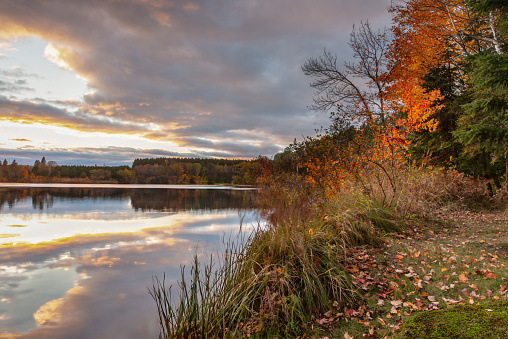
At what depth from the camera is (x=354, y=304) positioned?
151 inches

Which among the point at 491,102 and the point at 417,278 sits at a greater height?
the point at 491,102

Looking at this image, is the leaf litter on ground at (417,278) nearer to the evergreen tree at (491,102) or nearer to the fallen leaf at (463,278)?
the fallen leaf at (463,278)

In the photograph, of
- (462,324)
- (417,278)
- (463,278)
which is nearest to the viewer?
(462,324)

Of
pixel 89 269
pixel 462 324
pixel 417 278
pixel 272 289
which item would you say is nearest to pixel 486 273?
pixel 417 278

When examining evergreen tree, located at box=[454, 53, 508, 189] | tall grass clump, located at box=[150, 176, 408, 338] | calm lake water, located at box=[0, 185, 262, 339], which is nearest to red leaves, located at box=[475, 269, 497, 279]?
tall grass clump, located at box=[150, 176, 408, 338]

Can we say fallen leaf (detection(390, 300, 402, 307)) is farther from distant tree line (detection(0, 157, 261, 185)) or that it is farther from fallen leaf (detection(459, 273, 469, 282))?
distant tree line (detection(0, 157, 261, 185))

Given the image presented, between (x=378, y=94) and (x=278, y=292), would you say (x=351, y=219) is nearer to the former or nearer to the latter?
(x=278, y=292)

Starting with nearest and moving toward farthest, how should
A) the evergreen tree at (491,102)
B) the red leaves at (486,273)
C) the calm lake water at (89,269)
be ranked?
the red leaves at (486,273), the calm lake water at (89,269), the evergreen tree at (491,102)

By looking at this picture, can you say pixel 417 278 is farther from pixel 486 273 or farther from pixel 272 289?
pixel 272 289

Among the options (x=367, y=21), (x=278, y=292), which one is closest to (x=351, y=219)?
(x=278, y=292)

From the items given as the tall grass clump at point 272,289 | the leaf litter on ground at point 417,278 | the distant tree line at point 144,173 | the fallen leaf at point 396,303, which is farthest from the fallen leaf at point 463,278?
the distant tree line at point 144,173

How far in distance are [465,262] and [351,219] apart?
6.82ft

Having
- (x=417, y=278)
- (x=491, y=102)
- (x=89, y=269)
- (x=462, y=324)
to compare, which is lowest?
(x=89, y=269)

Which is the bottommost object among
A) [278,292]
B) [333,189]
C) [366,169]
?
[278,292]
